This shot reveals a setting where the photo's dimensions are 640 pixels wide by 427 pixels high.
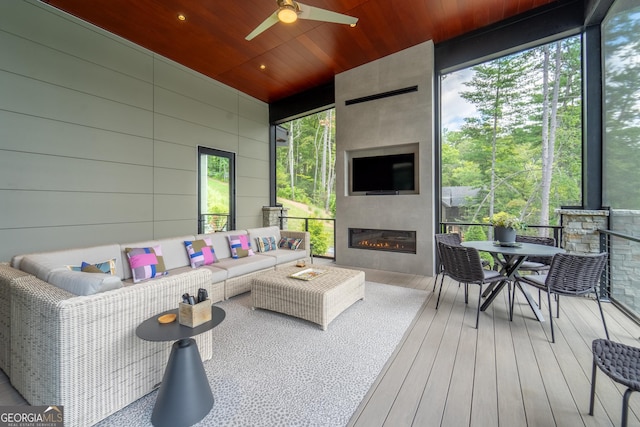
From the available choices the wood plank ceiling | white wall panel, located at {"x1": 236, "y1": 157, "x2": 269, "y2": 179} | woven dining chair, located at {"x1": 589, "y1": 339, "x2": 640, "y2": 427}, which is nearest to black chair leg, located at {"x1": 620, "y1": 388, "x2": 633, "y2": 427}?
woven dining chair, located at {"x1": 589, "y1": 339, "x2": 640, "y2": 427}

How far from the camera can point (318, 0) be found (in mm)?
3402

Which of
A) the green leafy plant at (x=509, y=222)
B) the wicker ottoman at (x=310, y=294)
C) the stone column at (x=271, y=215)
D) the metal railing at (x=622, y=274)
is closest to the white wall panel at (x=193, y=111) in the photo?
the stone column at (x=271, y=215)

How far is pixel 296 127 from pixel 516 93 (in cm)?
573

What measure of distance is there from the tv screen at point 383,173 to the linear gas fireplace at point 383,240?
836 mm

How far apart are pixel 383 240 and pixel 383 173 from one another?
1328 millimetres

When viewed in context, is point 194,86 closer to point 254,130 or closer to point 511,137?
point 254,130

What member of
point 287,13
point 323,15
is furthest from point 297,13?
point 323,15

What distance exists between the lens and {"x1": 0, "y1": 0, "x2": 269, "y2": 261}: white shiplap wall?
10.7ft

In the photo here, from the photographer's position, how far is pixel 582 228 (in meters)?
3.55

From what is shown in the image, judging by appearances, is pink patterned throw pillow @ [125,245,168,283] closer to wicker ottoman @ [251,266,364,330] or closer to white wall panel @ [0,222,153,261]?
wicker ottoman @ [251,266,364,330]

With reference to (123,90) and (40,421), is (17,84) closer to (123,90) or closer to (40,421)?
(123,90)

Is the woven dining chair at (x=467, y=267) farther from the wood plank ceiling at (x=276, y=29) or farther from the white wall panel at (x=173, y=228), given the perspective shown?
the white wall panel at (x=173, y=228)

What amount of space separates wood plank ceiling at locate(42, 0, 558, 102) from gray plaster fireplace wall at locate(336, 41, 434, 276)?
324 mm

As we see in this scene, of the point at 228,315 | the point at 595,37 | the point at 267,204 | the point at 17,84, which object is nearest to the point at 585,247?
the point at 595,37
